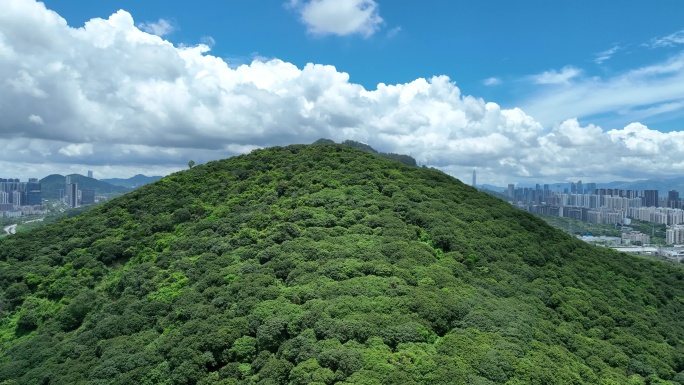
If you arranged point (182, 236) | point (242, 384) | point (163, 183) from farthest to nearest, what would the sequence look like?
point (163, 183), point (182, 236), point (242, 384)

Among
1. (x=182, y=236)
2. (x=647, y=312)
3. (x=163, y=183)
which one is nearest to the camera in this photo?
(x=647, y=312)

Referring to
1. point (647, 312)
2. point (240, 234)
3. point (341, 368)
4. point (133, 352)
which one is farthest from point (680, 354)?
point (133, 352)

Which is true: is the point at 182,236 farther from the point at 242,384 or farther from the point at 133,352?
the point at 242,384

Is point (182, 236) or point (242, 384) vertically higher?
point (182, 236)

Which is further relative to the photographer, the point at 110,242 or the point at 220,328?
the point at 110,242

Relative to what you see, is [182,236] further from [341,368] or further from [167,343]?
[341,368]

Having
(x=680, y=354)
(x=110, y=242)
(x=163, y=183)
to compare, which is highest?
(x=163, y=183)

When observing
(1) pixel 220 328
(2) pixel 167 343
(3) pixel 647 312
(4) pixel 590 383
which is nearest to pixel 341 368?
(1) pixel 220 328
